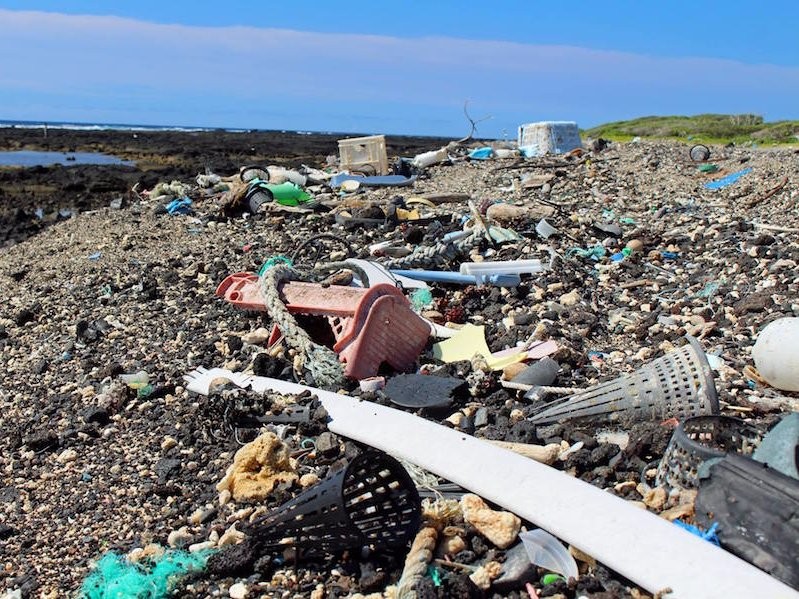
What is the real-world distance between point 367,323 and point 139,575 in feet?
6.06

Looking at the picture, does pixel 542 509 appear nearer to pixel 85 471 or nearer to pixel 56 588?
pixel 56 588

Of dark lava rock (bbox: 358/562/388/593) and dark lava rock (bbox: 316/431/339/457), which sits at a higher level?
dark lava rock (bbox: 316/431/339/457)

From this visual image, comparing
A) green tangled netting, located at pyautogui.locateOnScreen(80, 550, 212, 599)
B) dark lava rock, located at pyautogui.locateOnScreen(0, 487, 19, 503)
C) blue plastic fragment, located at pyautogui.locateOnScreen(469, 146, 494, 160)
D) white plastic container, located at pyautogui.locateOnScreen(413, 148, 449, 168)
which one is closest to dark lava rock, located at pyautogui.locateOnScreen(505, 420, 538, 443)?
green tangled netting, located at pyautogui.locateOnScreen(80, 550, 212, 599)

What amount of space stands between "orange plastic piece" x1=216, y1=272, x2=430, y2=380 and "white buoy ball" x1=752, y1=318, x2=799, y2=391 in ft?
6.02

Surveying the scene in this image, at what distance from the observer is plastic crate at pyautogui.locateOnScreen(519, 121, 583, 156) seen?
1510 cm

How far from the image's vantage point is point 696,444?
2.65m

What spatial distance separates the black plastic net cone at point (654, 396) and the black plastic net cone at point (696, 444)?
266 mm

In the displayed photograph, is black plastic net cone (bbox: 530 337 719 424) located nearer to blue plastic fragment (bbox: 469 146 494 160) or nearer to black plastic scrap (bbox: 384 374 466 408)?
black plastic scrap (bbox: 384 374 466 408)

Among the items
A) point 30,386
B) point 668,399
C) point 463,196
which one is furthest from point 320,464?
point 463,196

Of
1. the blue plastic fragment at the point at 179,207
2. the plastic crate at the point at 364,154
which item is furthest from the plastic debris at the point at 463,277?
the plastic crate at the point at 364,154

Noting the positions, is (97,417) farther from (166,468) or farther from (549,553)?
(549,553)

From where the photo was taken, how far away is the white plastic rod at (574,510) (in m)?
2.21

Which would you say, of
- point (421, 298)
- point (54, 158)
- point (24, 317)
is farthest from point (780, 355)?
point (54, 158)

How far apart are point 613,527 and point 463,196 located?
7734 mm
